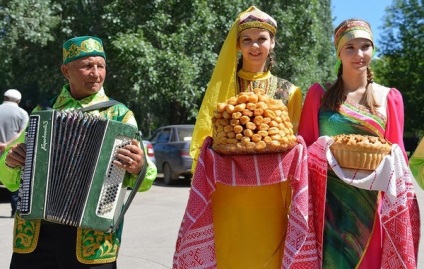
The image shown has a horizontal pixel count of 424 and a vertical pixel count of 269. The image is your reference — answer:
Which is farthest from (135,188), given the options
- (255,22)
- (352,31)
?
(352,31)

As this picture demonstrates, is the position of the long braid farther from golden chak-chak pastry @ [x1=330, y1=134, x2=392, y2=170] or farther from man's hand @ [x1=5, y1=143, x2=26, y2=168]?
man's hand @ [x1=5, y1=143, x2=26, y2=168]

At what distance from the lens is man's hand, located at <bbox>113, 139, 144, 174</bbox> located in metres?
3.11

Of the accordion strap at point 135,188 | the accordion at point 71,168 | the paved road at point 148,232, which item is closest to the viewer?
the accordion at point 71,168

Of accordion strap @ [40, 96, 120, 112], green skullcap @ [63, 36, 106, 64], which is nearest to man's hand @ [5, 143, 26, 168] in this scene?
accordion strap @ [40, 96, 120, 112]

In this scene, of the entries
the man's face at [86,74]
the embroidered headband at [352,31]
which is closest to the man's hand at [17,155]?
the man's face at [86,74]

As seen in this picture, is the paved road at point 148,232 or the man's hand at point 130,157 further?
the paved road at point 148,232

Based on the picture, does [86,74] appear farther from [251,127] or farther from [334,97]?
[334,97]

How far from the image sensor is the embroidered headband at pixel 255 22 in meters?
3.49

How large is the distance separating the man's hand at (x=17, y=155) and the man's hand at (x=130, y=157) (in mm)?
514

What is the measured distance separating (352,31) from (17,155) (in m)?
1.96

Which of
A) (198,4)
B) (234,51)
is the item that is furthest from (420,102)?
(234,51)

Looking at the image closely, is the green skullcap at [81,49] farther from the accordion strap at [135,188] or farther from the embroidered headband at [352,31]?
the embroidered headband at [352,31]

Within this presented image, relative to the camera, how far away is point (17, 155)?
10.6ft

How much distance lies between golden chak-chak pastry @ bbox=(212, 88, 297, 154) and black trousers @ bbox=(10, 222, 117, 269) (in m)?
0.91
